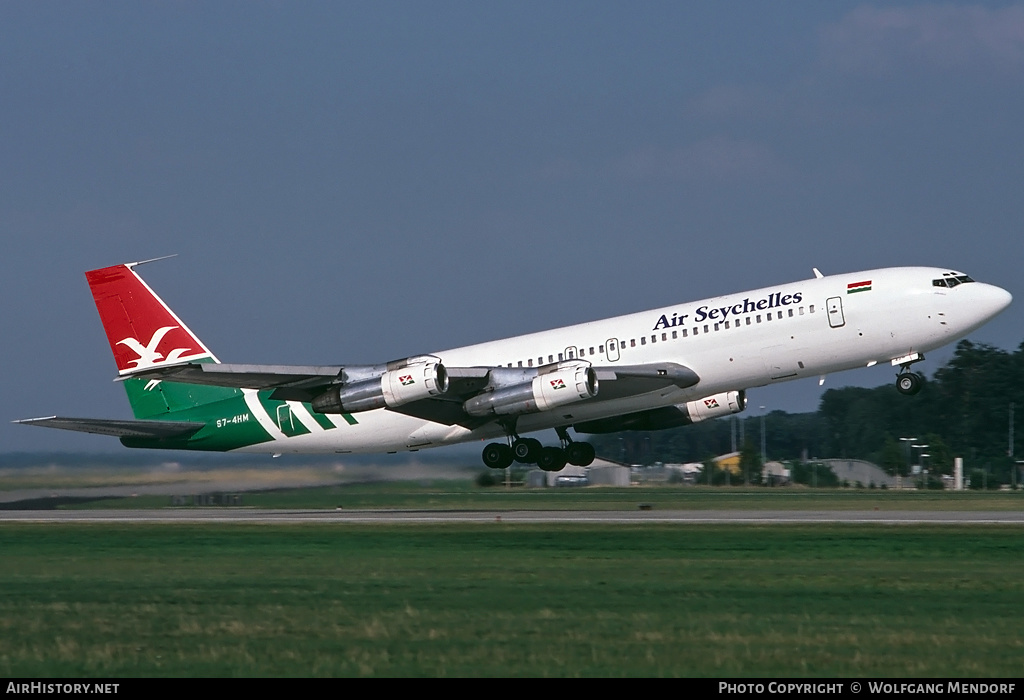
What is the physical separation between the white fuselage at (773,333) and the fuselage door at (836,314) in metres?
0.03

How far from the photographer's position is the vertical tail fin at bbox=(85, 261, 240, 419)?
43594mm

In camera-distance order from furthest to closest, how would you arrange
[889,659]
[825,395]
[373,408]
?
[825,395]
[373,408]
[889,659]

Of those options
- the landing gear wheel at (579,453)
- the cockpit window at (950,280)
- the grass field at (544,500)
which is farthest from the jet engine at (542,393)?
the cockpit window at (950,280)

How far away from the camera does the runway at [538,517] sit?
3312cm

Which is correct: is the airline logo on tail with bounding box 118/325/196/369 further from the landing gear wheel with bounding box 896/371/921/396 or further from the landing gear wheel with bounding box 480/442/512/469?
the landing gear wheel with bounding box 896/371/921/396

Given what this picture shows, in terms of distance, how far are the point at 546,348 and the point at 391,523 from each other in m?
8.52

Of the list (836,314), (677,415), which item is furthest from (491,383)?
(836,314)

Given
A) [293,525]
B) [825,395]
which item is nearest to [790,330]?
[293,525]

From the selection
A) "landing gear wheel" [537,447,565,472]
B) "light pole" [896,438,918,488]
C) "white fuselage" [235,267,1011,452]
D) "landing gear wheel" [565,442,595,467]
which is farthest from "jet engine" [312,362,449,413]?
"light pole" [896,438,918,488]

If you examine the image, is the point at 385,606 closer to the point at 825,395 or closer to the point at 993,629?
the point at 993,629

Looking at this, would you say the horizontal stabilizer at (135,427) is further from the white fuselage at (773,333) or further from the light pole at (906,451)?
the light pole at (906,451)

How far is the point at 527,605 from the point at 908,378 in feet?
74.8

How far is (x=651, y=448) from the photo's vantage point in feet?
310

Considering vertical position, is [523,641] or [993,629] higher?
[523,641]
